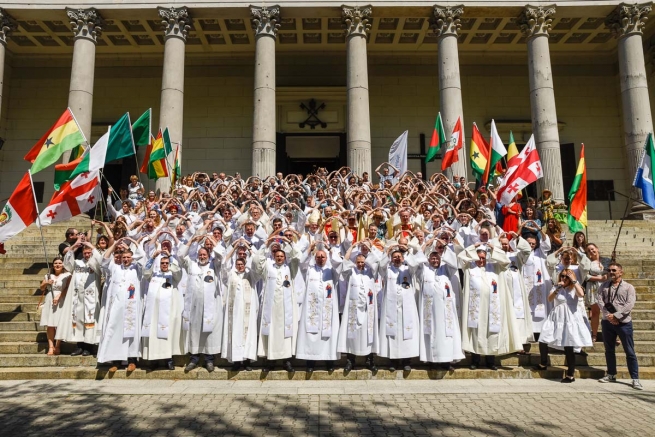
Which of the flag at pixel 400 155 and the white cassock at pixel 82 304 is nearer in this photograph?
the white cassock at pixel 82 304

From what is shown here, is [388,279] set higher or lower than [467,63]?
lower

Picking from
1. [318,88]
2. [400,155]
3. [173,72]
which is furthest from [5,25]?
[400,155]

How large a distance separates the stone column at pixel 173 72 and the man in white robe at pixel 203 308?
9.46m

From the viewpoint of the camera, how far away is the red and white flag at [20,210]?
8.55m

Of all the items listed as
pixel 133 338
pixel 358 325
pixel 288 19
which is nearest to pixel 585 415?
pixel 358 325

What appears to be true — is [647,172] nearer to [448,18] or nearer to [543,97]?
[543,97]

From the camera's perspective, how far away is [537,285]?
8328 mm

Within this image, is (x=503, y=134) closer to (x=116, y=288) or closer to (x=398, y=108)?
(x=398, y=108)

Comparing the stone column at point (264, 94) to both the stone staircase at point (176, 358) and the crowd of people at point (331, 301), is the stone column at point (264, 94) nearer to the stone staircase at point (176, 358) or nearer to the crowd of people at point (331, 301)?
the stone staircase at point (176, 358)

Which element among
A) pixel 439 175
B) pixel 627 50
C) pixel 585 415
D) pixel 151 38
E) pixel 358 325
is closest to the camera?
pixel 585 415

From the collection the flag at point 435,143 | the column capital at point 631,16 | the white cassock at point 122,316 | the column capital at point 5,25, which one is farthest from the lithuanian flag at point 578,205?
the column capital at point 5,25

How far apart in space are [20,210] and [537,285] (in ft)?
30.9

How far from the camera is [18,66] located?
2258 centimetres

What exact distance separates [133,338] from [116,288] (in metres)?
0.84
